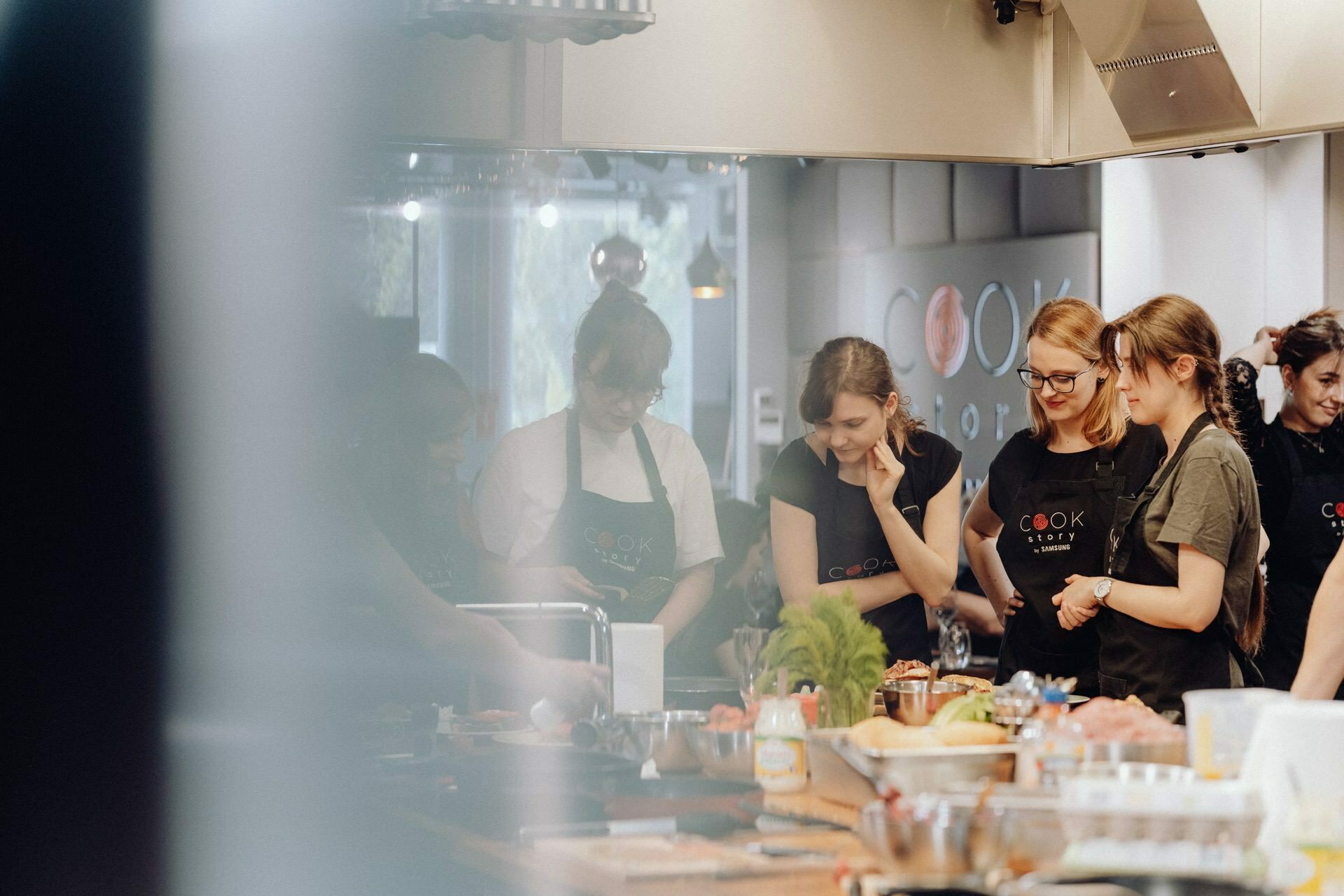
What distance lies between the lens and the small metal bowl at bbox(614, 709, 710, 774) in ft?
5.45

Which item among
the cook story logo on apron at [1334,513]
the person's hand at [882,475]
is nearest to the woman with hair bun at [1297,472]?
the cook story logo on apron at [1334,513]

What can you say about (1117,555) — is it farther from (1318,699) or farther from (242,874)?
(242,874)

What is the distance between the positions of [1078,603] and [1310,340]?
1144 mm

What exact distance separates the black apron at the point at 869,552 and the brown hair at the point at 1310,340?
97 cm

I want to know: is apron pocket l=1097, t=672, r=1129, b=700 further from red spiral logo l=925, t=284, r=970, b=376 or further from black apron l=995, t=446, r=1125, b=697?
red spiral logo l=925, t=284, r=970, b=376

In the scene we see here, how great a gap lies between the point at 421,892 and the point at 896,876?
58 centimetres

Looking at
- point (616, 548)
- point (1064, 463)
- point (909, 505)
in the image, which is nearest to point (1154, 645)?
point (1064, 463)

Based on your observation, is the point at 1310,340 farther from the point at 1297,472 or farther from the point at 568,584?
the point at 568,584

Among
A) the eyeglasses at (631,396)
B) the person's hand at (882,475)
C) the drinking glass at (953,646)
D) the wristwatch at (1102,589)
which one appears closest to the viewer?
the wristwatch at (1102,589)

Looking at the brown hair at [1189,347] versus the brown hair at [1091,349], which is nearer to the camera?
the brown hair at [1189,347]

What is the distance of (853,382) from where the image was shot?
2.38 meters

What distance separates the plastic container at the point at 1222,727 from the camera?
4.08 feet

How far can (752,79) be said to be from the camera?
8.72 ft

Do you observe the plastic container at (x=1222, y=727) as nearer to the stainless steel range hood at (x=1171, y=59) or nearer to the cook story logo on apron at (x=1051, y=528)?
the cook story logo on apron at (x=1051, y=528)
